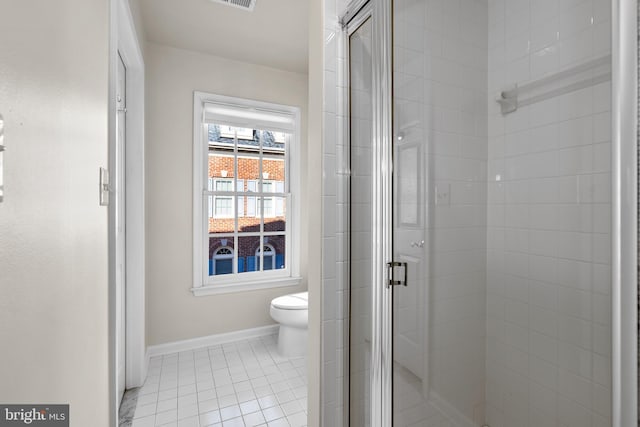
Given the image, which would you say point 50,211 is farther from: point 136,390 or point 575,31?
point 136,390

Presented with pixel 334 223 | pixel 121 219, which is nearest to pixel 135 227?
pixel 121 219

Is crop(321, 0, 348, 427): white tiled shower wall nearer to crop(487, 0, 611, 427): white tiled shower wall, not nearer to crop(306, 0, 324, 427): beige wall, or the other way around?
crop(306, 0, 324, 427): beige wall

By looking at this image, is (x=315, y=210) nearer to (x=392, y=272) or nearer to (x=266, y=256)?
A: (x=392, y=272)

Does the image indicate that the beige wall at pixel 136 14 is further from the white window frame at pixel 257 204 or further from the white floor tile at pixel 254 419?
the white floor tile at pixel 254 419

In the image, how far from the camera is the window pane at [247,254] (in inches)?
118

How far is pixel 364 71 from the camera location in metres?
1.17

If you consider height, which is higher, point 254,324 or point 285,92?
point 285,92

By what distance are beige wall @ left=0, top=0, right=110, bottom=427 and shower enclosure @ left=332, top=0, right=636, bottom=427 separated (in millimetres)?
875

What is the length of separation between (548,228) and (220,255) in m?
2.59

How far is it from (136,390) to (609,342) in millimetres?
2555

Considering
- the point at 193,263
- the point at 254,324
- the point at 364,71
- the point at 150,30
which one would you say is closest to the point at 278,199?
the point at 193,263

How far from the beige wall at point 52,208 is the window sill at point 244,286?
1.75 m

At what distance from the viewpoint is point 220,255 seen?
115 inches

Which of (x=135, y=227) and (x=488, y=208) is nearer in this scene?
(x=488, y=208)
